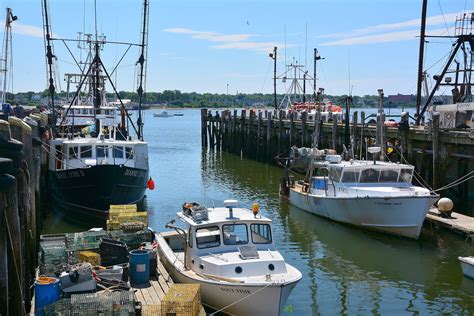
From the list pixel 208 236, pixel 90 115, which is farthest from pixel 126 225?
pixel 90 115

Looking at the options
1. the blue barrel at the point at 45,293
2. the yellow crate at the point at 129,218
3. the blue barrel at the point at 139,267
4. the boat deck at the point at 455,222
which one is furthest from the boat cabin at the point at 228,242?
the boat deck at the point at 455,222

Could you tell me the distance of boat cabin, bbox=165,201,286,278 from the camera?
12.8 meters

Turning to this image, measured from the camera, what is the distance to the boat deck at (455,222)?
19.6m

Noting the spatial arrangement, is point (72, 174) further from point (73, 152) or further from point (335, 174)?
point (335, 174)

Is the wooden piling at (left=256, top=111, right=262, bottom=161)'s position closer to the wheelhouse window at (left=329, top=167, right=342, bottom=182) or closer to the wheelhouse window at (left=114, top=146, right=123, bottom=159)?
the wheelhouse window at (left=114, top=146, right=123, bottom=159)

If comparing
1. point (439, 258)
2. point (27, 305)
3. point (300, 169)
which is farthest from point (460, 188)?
point (27, 305)

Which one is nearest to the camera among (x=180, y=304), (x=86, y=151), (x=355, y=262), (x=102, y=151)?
(x=180, y=304)

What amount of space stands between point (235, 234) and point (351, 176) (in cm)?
1007

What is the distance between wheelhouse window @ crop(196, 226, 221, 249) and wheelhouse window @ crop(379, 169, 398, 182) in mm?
10586

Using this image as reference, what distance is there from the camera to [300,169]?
120ft

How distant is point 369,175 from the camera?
73.2ft

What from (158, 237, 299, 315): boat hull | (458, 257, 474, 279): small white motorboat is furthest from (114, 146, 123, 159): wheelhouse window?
(458, 257, 474, 279): small white motorboat

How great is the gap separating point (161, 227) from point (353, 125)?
46.4ft

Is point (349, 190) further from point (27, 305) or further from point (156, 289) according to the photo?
point (27, 305)
